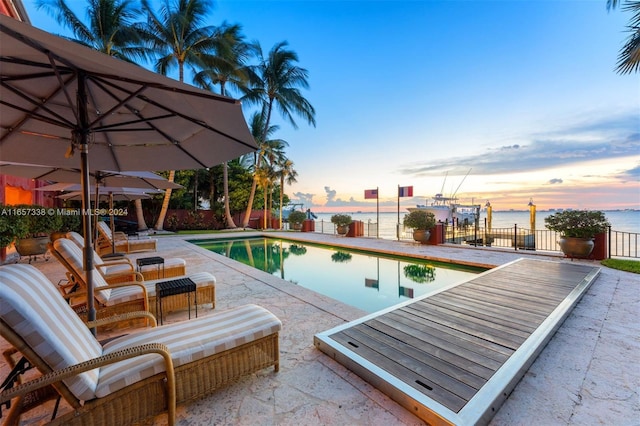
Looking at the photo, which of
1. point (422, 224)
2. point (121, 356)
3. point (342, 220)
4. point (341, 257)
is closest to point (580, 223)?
point (422, 224)

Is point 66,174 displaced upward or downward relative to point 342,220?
upward

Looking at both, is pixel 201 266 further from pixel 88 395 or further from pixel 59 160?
pixel 88 395

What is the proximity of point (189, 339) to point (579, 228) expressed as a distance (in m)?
8.61

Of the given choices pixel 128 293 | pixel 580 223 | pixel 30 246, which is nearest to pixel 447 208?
pixel 580 223

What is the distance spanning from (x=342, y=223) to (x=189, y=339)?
1131 cm

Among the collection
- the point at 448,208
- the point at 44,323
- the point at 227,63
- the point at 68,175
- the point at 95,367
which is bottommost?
the point at 95,367

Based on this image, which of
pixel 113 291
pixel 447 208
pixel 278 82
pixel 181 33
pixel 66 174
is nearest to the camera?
pixel 113 291

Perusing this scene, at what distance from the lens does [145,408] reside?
1.52 m

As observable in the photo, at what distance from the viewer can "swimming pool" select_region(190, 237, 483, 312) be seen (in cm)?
515

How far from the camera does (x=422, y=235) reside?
9.85m

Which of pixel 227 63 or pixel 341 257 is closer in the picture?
pixel 341 257

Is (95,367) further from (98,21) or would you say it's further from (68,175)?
(98,21)

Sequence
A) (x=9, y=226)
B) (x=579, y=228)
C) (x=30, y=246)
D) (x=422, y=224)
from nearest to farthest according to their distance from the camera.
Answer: (x=9, y=226) → (x=579, y=228) → (x=30, y=246) → (x=422, y=224)

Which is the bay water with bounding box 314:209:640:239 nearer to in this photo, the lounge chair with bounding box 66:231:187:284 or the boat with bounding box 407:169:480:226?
the boat with bounding box 407:169:480:226
